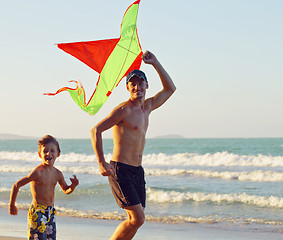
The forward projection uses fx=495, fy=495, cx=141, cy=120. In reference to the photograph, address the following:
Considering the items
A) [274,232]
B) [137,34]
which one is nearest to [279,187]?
[274,232]

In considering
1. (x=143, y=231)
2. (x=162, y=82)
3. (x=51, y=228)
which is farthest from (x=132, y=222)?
(x=143, y=231)

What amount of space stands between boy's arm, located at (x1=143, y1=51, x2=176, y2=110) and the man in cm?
22

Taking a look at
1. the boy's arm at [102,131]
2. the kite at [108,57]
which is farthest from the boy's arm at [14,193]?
the kite at [108,57]

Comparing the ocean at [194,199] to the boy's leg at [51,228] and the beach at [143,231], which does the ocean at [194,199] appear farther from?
the boy's leg at [51,228]

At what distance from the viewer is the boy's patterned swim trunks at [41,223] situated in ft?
13.6

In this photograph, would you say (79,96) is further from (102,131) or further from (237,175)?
(237,175)

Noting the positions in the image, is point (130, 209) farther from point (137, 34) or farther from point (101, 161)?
point (137, 34)

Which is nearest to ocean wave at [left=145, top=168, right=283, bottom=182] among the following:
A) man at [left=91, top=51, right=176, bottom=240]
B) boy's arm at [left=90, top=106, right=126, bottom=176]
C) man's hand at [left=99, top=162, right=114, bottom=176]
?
man at [left=91, top=51, right=176, bottom=240]

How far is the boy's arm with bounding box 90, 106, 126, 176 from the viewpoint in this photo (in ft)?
13.6

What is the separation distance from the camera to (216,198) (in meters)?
11.5

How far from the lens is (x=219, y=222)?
8.54 m

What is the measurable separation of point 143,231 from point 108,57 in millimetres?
3332

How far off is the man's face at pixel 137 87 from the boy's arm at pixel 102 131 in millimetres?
203

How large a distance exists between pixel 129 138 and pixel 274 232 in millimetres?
4103
